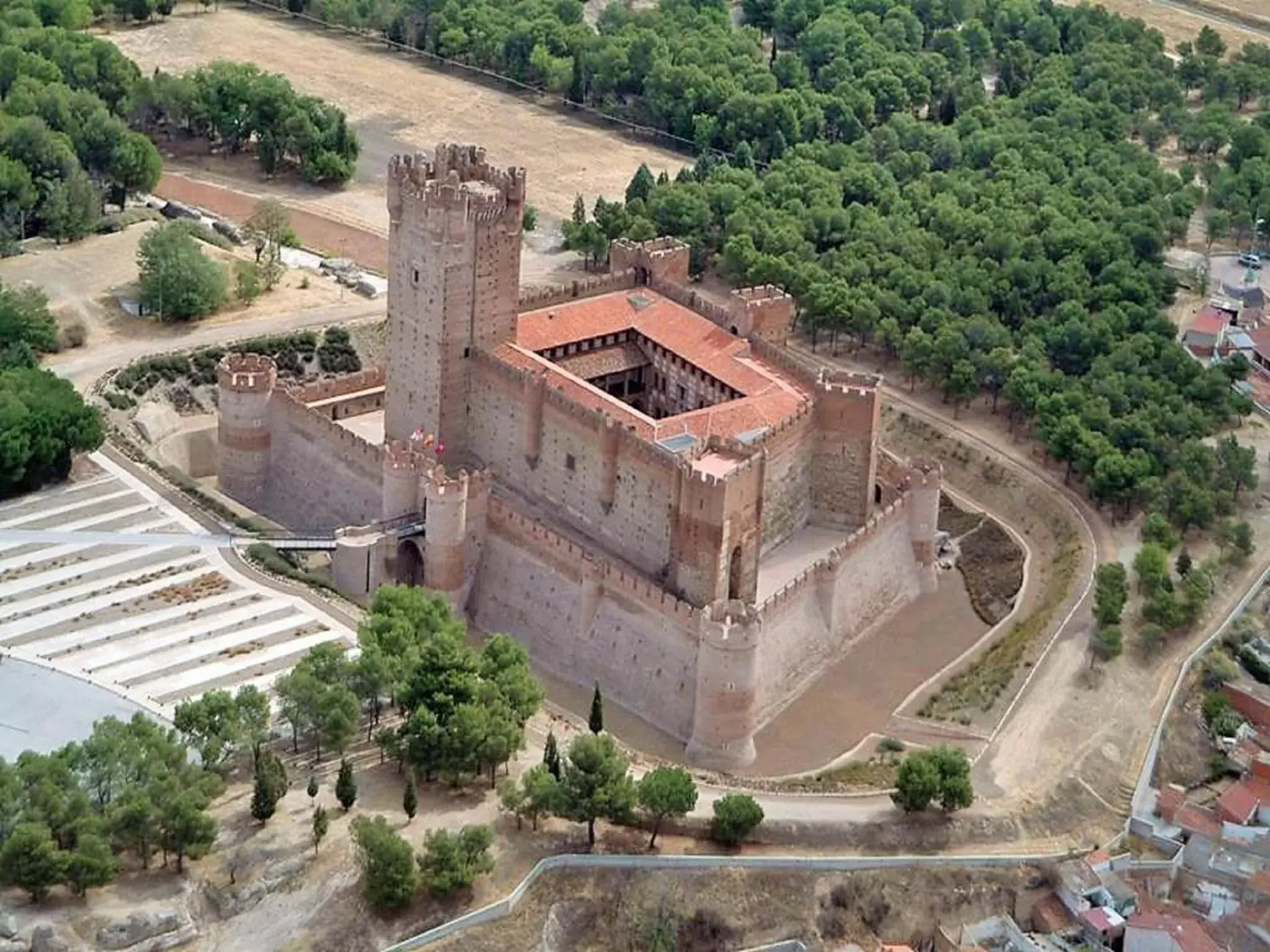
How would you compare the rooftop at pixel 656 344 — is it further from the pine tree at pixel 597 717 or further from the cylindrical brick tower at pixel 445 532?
the pine tree at pixel 597 717

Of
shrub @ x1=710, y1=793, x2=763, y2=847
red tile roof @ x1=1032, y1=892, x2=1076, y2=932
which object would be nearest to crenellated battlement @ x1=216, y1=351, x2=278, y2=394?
shrub @ x1=710, y1=793, x2=763, y2=847

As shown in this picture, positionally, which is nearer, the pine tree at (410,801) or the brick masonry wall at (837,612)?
the pine tree at (410,801)

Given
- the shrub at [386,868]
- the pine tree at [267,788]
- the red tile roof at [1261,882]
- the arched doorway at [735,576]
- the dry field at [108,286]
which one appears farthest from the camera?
the dry field at [108,286]

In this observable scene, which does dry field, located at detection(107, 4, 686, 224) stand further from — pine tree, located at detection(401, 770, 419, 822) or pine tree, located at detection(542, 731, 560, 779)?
pine tree, located at detection(401, 770, 419, 822)

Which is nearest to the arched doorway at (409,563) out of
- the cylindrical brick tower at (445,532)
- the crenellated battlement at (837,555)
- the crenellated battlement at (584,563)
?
the cylindrical brick tower at (445,532)

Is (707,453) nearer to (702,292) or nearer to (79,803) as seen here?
(79,803)

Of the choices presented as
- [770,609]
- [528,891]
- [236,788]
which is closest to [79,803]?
[236,788]
